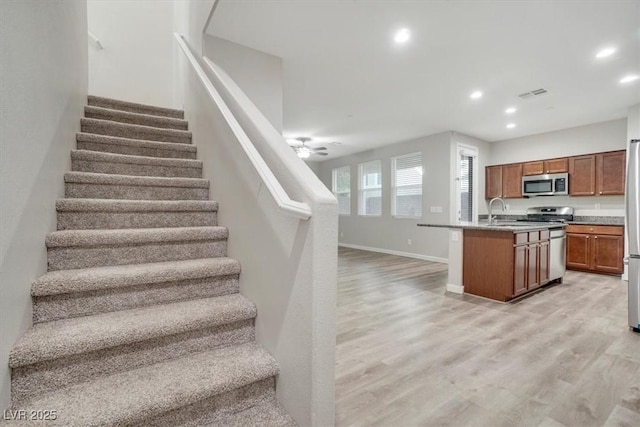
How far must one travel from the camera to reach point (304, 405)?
1187 millimetres

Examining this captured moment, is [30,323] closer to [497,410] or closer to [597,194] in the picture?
[497,410]

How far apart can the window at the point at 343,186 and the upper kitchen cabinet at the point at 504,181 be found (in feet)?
12.1

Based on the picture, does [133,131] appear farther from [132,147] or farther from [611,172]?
[611,172]

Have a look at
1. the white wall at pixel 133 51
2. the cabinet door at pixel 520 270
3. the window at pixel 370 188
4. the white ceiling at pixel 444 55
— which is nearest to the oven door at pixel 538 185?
the white ceiling at pixel 444 55

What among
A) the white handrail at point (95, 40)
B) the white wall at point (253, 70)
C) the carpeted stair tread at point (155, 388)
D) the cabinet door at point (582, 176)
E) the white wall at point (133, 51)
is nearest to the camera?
A: the carpeted stair tread at point (155, 388)

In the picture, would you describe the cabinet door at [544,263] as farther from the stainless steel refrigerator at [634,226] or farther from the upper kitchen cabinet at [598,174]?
the upper kitchen cabinet at [598,174]

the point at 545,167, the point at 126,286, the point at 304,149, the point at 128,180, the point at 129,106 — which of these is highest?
the point at 304,149

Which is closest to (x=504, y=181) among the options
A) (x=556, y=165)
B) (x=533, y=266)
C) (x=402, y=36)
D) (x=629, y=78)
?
(x=556, y=165)

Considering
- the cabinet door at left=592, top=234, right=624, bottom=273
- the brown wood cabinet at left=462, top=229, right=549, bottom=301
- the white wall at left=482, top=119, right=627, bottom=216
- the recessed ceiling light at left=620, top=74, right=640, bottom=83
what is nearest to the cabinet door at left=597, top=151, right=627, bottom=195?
the white wall at left=482, top=119, right=627, bottom=216

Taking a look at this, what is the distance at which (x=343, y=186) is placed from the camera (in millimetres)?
9219

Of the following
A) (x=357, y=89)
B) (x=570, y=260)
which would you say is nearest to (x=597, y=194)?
(x=570, y=260)

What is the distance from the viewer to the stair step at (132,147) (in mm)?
2346

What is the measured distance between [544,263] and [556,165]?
276cm

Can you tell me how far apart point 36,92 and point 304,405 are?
1.89 m
